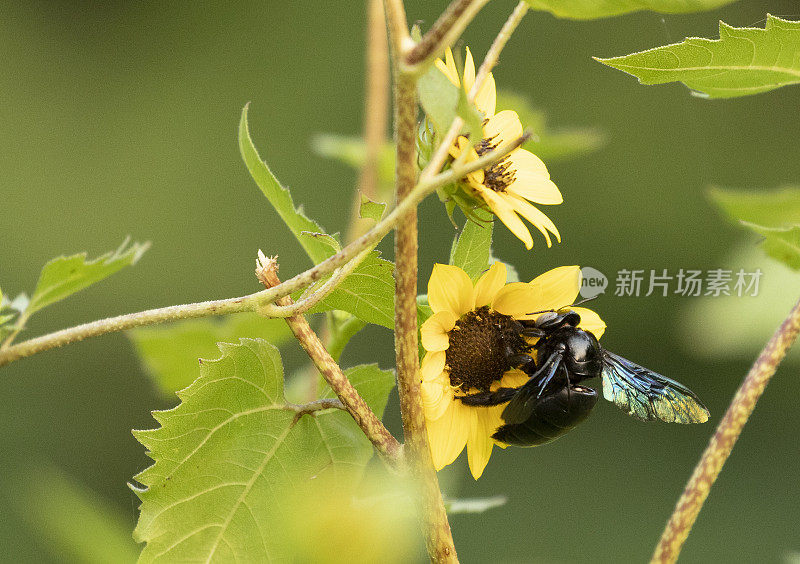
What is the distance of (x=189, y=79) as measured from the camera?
3236mm

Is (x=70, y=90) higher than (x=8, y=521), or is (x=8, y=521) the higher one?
(x=70, y=90)

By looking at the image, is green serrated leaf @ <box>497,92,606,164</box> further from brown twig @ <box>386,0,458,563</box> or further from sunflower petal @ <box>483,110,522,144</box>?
brown twig @ <box>386,0,458,563</box>

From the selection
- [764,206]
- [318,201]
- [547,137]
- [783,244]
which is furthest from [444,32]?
[318,201]

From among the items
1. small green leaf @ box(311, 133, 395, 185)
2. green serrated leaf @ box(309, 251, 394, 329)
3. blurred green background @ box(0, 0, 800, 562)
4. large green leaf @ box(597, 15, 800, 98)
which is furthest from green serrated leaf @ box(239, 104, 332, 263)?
blurred green background @ box(0, 0, 800, 562)

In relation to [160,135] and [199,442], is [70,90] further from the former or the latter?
[199,442]

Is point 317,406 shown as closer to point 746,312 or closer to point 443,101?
point 443,101

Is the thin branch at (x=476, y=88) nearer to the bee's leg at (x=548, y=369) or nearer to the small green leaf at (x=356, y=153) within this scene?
the bee's leg at (x=548, y=369)

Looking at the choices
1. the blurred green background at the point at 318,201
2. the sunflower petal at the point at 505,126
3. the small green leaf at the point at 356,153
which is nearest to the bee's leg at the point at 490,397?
the sunflower petal at the point at 505,126

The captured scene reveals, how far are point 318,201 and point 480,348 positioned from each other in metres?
2.42

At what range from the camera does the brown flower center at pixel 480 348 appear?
0.28 m

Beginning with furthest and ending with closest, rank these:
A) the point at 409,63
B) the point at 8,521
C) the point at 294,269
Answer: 1. the point at 294,269
2. the point at 8,521
3. the point at 409,63

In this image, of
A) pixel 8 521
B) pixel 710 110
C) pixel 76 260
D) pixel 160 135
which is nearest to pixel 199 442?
pixel 76 260

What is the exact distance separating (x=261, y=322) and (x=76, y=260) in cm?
19

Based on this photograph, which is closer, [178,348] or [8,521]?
[178,348]
